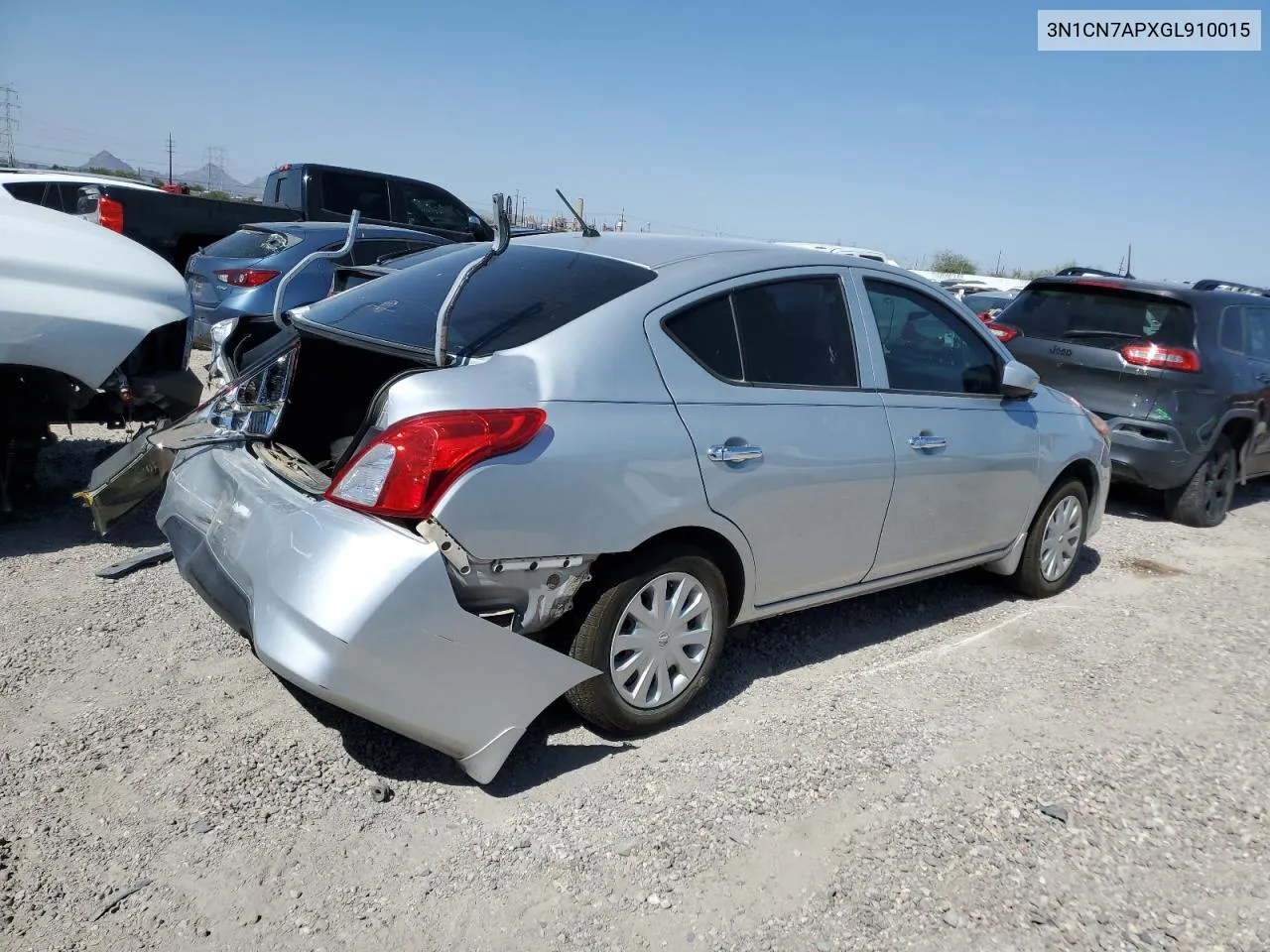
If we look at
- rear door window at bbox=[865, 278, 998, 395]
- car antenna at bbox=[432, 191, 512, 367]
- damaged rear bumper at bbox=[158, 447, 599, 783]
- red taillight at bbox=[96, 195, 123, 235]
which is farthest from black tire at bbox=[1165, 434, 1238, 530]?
red taillight at bbox=[96, 195, 123, 235]

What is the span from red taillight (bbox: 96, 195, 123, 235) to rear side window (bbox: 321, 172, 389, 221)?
3.58 m

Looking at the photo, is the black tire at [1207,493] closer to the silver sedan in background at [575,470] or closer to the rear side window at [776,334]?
the silver sedan in background at [575,470]

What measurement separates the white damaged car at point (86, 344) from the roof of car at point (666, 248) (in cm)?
205

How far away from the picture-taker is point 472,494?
2764 millimetres

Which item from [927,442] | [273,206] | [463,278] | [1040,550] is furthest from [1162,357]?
[273,206]

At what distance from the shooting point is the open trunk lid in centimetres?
696

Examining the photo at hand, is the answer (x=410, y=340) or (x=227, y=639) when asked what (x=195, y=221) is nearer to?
(x=227, y=639)

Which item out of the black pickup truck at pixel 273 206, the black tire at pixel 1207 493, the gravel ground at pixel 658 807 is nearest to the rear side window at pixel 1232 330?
the black tire at pixel 1207 493

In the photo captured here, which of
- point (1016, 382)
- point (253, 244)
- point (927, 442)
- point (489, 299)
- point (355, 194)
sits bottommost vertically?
point (927, 442)

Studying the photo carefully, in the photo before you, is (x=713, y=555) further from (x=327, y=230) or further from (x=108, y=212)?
(x=108, y=212)

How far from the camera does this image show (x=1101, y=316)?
286 inches

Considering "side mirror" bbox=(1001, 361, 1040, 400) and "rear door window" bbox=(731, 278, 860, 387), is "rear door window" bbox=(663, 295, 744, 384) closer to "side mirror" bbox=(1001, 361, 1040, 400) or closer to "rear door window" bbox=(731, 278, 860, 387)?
"rear door window" bbox=(731, 278, 860, 387)

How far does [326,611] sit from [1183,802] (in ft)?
9.43

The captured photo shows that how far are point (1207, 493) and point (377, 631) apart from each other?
22.1 ft
